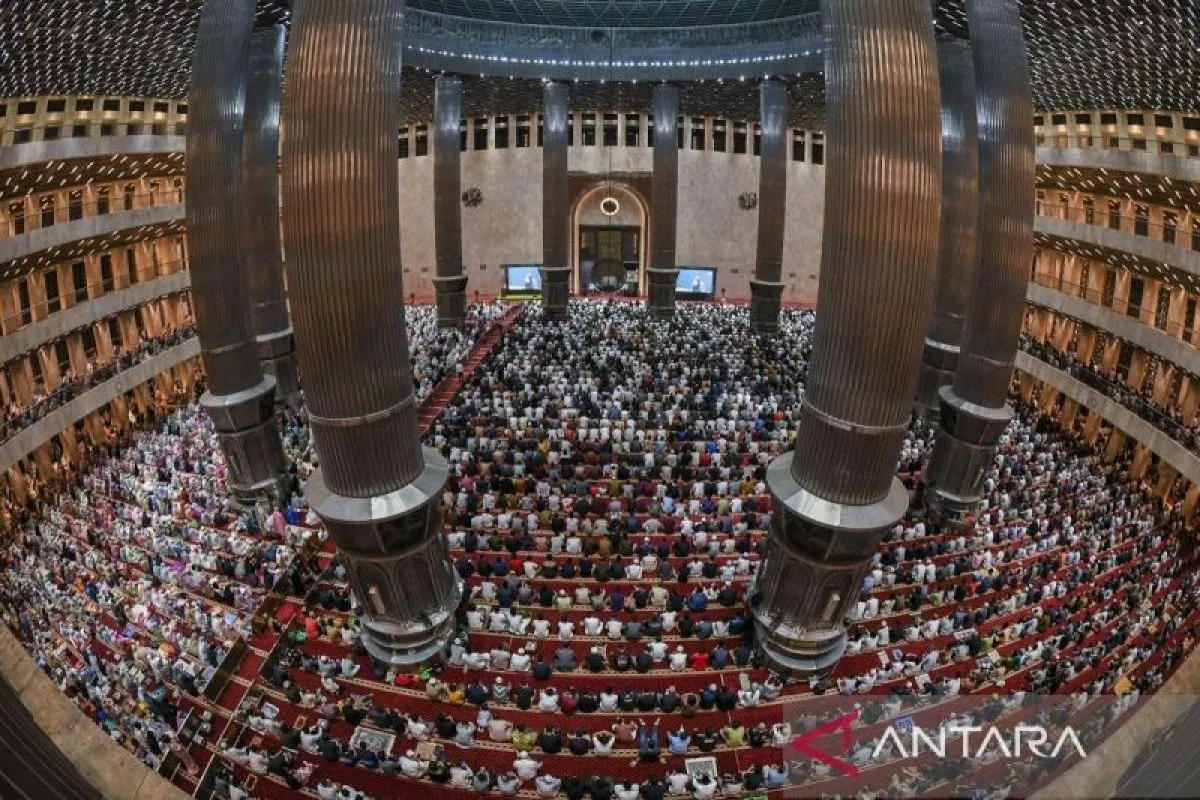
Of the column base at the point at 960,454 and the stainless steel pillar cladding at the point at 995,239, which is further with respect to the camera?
the column base at the point at 960,454

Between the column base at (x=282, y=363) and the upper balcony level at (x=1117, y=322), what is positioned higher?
the upper balcony level at (x=1117, y=322)

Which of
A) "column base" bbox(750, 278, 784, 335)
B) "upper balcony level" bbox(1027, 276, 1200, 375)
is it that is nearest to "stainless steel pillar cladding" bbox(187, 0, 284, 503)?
"column base" bbox(750, 278, 784, 335)

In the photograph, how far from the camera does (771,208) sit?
1137 inches

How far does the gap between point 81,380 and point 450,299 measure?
12822 millimetres

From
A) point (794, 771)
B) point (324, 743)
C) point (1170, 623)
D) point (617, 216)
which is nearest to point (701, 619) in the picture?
point (794, 771)

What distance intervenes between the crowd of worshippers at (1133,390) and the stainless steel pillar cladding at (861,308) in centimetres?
1423

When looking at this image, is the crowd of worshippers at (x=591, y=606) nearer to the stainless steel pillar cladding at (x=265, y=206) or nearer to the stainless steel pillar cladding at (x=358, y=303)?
the stainless steel pillar cladding at (x=358, y=303)

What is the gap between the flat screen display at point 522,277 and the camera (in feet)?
130

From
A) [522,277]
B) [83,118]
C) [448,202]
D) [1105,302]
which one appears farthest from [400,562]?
[522,277]

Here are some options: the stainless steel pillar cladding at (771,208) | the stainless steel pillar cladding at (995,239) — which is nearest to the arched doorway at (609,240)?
the stainless steel pillar cladding at (771,208)

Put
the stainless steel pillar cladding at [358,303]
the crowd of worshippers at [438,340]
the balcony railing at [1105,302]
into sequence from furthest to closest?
1. the crowd of worshippers at [438,340]
2. the balcony railing at [1105,302]
3. the stainless steel pillar cladding at [358,303]

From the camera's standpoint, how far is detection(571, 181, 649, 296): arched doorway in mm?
39062

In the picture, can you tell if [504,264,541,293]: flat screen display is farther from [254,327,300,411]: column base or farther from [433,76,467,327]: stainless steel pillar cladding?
[254,327,300,411]: column base

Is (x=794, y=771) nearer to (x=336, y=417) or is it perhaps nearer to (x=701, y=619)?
(x=701, y=619)
